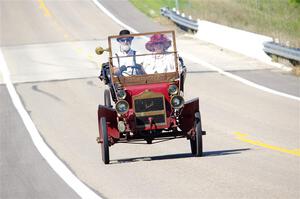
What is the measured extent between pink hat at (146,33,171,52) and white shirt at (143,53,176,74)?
191mm

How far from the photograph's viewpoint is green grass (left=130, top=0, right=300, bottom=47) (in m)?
40.5

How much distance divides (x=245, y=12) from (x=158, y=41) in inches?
1340

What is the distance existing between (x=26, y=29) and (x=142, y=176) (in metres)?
31.9

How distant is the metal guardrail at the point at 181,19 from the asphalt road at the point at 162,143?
2.56 m

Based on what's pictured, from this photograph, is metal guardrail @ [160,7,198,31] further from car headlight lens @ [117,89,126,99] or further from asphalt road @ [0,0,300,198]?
car headlight lens @ [117,89,126,99]

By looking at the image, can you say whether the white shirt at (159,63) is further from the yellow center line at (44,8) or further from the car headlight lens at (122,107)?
the yellow center line at (44,8)

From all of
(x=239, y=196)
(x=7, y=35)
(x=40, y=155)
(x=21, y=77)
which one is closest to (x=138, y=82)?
(x=40, y=155)

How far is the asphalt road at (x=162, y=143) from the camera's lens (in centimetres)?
1114

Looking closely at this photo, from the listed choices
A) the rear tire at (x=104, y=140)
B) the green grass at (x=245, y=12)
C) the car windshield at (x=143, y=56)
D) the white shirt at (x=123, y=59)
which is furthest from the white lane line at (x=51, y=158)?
the green grass at (x=245, y=12)

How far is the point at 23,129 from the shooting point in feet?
59.4

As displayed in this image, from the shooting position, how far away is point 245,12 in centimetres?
4809

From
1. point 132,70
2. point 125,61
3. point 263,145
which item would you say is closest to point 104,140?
point 132,70

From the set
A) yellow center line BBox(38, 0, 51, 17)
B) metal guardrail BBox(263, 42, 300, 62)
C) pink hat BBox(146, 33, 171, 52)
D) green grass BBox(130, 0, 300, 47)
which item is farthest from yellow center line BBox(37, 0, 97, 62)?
pink hat BBox(146, 33, 171, 52)

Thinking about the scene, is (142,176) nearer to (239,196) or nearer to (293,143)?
(239,196)
